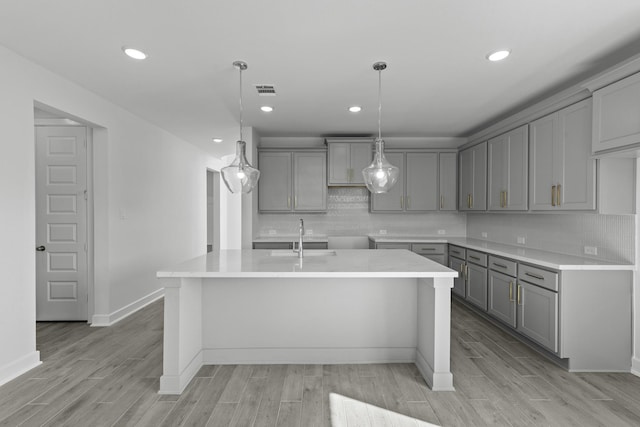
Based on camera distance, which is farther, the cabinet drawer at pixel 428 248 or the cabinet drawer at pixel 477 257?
the cabinet drawer at pixel 428 248

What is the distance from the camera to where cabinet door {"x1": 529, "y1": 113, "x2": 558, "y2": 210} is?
343 centimetres

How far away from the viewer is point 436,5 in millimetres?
2070

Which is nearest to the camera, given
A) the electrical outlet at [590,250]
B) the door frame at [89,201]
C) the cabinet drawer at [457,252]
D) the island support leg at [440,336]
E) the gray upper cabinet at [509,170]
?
the island support leg at [440,336]

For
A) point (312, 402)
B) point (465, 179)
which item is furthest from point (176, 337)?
point (465, 179)

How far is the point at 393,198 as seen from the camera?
5523 millimetres

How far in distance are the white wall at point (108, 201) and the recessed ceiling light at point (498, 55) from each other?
12.4ft

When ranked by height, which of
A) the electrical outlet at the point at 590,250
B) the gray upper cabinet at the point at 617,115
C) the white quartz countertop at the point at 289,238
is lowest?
the white quartz countertop at the point at 289,238

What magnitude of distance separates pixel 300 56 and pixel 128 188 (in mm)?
2946

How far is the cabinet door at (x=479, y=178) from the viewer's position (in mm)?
4715

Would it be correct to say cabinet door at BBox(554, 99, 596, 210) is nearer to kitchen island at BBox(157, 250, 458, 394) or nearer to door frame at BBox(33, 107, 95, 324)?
kitchen island at BBox(157, 250, 458, 394)

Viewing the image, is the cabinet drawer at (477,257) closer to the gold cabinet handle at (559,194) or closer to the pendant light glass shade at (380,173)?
the gold cabinet handle at (559,194)

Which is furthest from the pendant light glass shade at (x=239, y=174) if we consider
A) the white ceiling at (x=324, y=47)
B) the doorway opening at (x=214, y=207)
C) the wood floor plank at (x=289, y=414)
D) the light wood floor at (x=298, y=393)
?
the doorway opening at (x=214, y=207)

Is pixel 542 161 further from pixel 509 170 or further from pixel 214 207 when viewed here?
pixel 214 207

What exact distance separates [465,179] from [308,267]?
3652mm
